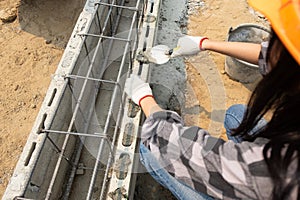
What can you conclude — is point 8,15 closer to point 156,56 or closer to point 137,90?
point 156,56

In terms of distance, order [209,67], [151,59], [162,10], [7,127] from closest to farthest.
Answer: [151,59]
[7,127]
[209,67]
[162,10]

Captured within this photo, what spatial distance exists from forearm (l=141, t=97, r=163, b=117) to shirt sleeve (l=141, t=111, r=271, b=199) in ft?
0.48

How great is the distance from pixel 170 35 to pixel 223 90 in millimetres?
725

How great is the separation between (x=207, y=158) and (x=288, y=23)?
1.85ft

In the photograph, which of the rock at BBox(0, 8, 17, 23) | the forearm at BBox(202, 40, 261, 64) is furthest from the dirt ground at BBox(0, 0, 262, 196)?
the forearm at BBox(202, 40, 261, 64)

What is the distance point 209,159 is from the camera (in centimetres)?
131

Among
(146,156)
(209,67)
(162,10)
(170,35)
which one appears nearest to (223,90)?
(209,67)

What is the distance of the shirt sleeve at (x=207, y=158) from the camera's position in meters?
1.19

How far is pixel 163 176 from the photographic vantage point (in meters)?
1.77

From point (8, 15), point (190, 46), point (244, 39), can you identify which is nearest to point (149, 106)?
point (190, 46)

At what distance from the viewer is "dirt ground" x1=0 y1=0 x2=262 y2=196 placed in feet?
9.07

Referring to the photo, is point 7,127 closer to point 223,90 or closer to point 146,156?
point 146,156

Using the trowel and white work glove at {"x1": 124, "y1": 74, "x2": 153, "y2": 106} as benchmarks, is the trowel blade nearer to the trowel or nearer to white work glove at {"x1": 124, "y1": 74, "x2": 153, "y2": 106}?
the trowel

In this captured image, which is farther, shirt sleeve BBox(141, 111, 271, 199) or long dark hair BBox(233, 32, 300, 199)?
shirt sleeve BBox(141, 111, 271, 199)
